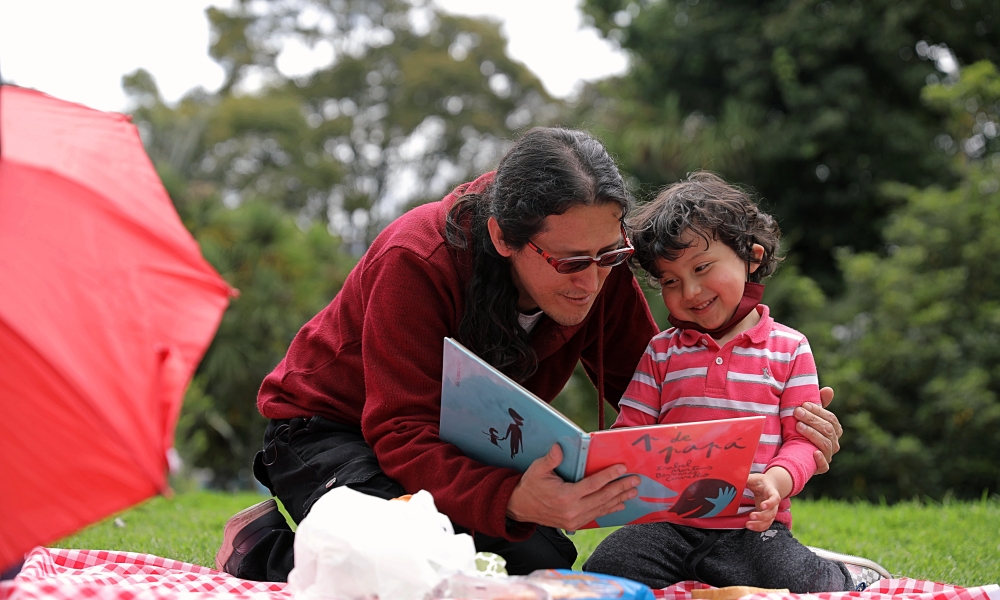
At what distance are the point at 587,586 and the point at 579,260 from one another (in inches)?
33.5

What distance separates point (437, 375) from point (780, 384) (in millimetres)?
1007

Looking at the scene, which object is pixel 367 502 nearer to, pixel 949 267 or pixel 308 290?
pixel 949 267

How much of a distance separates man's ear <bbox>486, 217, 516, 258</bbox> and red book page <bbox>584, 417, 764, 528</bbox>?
2.22ft

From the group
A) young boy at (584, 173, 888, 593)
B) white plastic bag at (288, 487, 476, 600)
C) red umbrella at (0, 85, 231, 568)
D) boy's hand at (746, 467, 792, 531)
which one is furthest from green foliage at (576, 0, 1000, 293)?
white plastic bag at (288, 487, 476, 600)

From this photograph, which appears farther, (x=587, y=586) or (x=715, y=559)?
(x=715, y=559)

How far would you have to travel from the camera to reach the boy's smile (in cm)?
264

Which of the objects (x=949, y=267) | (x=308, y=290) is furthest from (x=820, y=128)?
(x=308, y=290)

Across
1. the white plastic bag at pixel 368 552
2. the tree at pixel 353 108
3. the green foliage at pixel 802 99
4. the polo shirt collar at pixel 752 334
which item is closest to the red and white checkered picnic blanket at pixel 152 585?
the white plastic bag at pixel 368 552

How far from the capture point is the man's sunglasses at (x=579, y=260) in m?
2.38

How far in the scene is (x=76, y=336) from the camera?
182 cm

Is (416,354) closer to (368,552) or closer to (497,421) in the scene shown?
(497,421)

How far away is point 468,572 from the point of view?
195 cm

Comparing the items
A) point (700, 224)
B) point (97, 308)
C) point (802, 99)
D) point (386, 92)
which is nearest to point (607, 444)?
point (700, 224)

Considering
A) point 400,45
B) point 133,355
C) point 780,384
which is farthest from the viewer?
point 400,45
